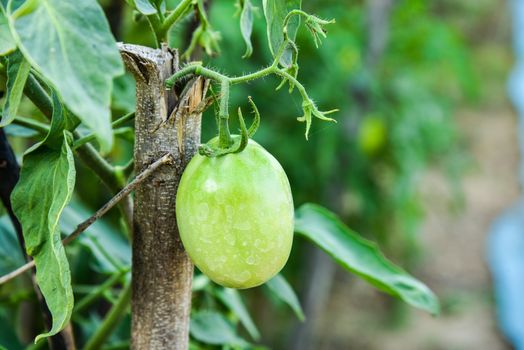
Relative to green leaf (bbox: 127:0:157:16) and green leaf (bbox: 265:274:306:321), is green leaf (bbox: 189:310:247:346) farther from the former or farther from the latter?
green leaf (bbox: 127:0:157:16)

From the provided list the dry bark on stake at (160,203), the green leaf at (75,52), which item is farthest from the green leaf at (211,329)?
the green leaf at (75,52)

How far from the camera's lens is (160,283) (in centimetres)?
44

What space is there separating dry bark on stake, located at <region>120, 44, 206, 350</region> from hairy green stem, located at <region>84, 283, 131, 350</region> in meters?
0.07

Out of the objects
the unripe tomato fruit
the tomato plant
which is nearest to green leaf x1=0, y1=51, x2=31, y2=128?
the tomato plant

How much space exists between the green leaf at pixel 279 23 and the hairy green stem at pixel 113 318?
22cm

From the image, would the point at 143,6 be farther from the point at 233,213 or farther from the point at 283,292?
the point at 283,292

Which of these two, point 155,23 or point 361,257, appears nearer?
point 155,23

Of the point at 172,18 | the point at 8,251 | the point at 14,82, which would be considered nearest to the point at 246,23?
the point at 172,18

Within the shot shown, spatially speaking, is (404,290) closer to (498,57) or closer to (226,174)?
(226,174)

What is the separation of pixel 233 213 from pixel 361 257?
0.25m

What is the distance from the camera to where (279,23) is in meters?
0.42

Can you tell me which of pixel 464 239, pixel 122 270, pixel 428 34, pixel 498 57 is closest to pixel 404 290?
pixel 122 270

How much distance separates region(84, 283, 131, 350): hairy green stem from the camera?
→ 52cm

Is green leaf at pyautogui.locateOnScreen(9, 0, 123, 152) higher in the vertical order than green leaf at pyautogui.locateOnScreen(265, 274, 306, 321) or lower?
higher
